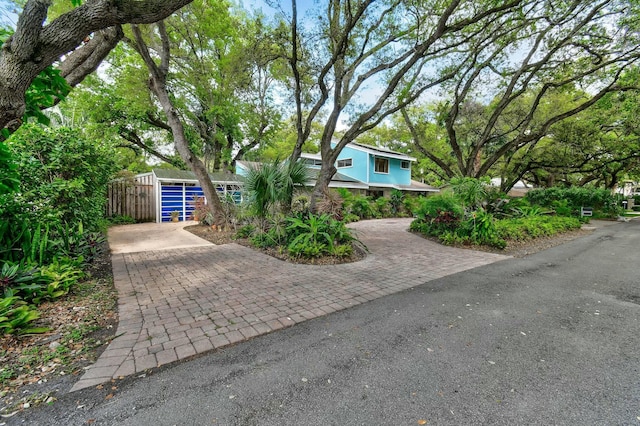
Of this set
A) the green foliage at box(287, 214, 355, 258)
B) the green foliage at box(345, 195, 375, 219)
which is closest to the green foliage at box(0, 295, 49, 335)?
the green foliage at box(287, 214, 355, 258)

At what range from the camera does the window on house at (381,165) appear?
20.1 m

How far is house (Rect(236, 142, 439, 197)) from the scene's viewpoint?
1917 cm

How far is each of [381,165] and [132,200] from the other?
15938mm

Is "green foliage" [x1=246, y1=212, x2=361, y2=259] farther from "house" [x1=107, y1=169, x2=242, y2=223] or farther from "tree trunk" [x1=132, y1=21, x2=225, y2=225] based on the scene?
"house" [x1=107, y1=169, x2=242, y2=223]

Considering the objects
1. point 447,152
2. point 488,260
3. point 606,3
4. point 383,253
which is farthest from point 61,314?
point 447,152

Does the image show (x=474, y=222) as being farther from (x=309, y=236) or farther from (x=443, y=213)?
(x=309, y=236)

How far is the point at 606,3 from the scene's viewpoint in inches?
337

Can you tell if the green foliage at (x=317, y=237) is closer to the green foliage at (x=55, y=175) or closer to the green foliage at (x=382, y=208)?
the green foliage at (x=55, y=175)

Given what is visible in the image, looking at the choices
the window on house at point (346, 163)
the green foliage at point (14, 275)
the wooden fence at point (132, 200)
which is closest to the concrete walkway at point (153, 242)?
the green foliage at point (14, 275)

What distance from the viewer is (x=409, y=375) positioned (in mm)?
2102

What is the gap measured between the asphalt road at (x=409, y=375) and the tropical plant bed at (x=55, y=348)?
25cm

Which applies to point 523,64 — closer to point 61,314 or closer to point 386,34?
point 386,34

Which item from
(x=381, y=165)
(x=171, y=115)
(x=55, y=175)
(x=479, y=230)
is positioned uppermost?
(x=381, y=165)

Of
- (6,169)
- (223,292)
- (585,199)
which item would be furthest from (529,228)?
(585,199)
